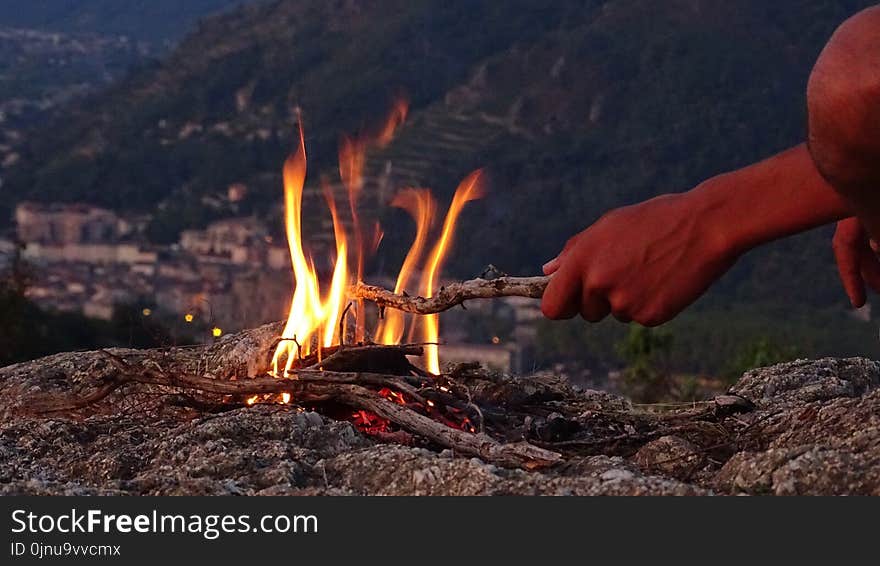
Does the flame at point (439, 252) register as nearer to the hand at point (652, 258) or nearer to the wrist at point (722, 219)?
the hand at point (652, 258)

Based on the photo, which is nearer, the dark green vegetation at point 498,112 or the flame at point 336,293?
the flame at point 336,293

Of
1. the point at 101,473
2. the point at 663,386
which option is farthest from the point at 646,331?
the point at 101,473

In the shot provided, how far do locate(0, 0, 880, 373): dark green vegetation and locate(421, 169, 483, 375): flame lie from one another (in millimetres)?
44838

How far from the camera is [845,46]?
111 inches

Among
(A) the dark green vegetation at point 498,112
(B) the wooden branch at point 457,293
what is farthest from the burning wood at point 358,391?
(A) the dark green vegetation at point 498,112

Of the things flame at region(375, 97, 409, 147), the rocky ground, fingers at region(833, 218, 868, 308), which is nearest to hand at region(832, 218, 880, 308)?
fingers at region(833, 218, 868, 308)

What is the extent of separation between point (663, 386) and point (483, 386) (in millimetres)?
15674

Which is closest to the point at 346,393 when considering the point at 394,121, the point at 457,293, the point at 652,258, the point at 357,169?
the point at 457,293

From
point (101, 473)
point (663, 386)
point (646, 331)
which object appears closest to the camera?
point (101, 473)

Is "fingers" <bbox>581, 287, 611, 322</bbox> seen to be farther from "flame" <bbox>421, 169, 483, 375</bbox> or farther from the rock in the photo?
"flame" <bbox>421, 169, 483, 375</bbox>

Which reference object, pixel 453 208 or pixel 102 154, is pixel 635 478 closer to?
pixel 453 208

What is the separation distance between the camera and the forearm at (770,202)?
324cm

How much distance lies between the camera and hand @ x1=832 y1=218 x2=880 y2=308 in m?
3.96

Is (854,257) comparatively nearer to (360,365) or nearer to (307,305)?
(360,365)
